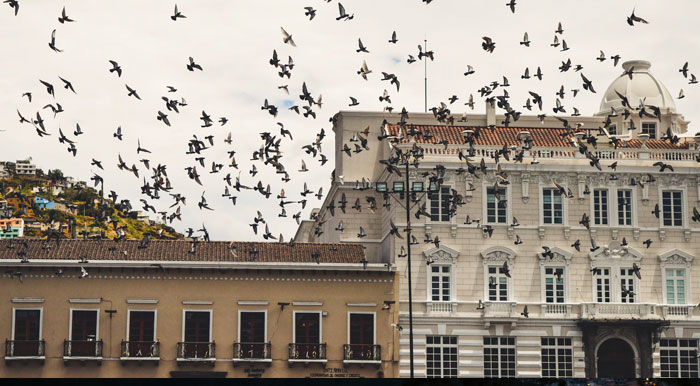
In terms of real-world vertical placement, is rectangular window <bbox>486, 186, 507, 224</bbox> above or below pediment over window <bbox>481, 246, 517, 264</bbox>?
above

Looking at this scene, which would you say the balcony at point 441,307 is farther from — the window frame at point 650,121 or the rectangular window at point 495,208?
the window frame at point 650,121

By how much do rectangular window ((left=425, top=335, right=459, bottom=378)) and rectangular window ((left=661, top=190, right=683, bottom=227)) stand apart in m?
11.5

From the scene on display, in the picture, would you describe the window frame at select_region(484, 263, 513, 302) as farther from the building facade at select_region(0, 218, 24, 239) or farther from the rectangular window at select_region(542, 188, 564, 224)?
the building facade at select_region(0, 218, 24, 239)

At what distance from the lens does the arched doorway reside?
200ft

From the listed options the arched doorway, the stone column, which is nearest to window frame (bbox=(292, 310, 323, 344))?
the stone column

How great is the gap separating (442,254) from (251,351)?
9.54 metres

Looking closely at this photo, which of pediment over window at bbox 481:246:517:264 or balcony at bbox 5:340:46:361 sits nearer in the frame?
balcony at bbox 5:340:46:361

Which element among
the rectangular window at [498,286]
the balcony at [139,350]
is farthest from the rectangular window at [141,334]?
the rectangular window at [498,286]

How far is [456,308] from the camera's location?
60.9 m

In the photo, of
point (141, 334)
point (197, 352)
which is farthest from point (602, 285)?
point (141, 334)

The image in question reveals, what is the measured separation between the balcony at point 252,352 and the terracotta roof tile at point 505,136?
12.2 m

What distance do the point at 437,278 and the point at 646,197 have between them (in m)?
10.4

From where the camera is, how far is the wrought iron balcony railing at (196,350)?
5931 cm

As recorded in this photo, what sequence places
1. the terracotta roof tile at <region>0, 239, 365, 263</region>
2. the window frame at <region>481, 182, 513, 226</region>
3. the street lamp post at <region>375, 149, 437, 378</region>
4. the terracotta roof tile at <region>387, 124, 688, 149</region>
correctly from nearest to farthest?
1. the street lamp post at <region>375, 149, 437, 378</region>
2. the terracotta roof tile at <region>0, 239, 365, 263</region>
3. the window frame at <region>481, 182, 513, 226</region>
4. the terracotta roof tile at <region>387, 124, 688, 149</region>
